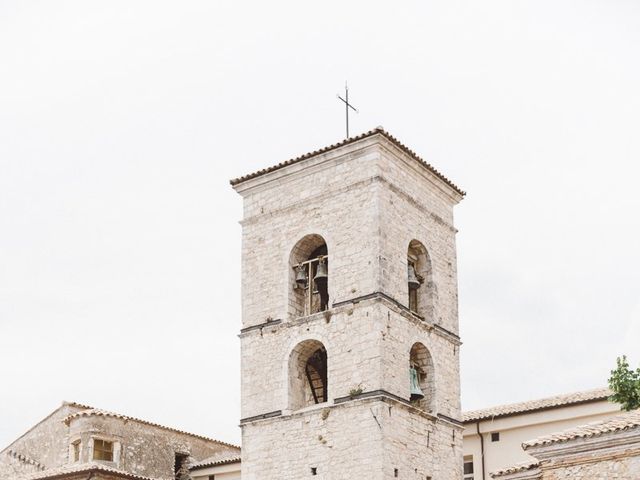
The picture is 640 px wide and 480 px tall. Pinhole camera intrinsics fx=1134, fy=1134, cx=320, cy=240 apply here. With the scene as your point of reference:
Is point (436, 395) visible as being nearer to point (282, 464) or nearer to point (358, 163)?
point (282, 464)

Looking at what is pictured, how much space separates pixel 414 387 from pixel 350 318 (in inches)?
82.4

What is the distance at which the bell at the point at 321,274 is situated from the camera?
24312mm

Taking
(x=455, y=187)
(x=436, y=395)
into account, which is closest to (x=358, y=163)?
(x=455, y=187)

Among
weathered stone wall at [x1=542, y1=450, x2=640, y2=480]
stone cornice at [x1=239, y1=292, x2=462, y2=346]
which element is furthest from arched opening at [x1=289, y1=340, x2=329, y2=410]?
weathered stone wall at [x1=542, y1=450, x2=640, y2=480]

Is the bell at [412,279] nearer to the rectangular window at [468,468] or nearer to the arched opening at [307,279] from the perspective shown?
the arched opening at [307,279]

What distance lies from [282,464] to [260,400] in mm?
1589

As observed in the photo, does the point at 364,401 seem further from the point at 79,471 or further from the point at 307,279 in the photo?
the point at 79,471

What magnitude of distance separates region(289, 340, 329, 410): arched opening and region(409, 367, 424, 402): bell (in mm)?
1788

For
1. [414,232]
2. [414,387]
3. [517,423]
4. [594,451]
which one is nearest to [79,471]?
[414,387]

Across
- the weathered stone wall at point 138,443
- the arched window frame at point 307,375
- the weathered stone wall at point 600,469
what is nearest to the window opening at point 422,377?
the arched window frame at point 307,375

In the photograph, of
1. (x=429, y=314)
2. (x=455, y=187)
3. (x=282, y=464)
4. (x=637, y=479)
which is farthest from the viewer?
(x=455, y=187)

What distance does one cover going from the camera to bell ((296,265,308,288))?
24.7 meters

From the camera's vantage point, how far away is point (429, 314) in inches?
985

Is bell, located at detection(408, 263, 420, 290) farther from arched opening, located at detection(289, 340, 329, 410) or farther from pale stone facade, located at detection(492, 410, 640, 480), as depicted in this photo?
pale stone facade, located at detection(492, 410, 640, 480)
